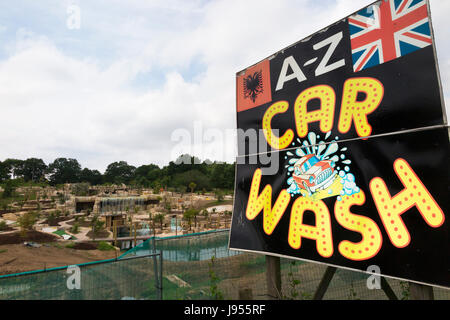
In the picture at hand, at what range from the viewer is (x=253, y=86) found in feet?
14.5

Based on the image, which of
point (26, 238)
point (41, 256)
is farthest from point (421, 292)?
point (26, 238)

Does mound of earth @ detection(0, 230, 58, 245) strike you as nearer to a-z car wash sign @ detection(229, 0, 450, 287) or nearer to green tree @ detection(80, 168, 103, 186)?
a-z car wash sign @ detection(229, 0, 450, 287)

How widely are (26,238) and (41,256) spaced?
534cm

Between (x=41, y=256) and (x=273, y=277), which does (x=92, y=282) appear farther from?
(x=41, y=256)

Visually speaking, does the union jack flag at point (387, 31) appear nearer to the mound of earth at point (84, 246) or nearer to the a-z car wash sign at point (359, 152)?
the a-z car wash sign at point (359, 152)

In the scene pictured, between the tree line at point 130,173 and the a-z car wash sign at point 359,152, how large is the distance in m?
47.9

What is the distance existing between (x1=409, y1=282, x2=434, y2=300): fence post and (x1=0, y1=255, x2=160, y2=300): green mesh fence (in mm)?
Answer: 3407

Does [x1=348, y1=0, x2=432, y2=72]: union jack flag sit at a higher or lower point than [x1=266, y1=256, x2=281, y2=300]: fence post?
higher

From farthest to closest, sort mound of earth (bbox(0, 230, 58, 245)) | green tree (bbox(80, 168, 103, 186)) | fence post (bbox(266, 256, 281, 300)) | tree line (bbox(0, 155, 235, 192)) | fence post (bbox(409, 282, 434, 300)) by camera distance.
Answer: green tree (bbox(80, 168, 103, 186)), tree line (bbox(0, 155, 235, 192)), mound of earth (bbox(0, 230, 58, 245)), fence post (bbox(266, 256, 281, 300)), fence post (bbox(409, 282, 434, 300))

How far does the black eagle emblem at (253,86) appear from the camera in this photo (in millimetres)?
4332

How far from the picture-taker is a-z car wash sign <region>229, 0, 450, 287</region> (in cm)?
244

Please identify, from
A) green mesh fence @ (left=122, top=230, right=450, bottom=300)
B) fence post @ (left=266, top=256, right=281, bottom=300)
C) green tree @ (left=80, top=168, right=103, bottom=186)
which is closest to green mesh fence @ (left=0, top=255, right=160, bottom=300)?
green mesh fence @ (left=122, top=230, right=450, bottom=300)

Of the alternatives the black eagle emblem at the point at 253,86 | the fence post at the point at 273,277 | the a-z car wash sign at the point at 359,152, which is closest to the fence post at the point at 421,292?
the a-z car wash sign at the point at 359,152

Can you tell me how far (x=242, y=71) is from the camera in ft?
15.3
